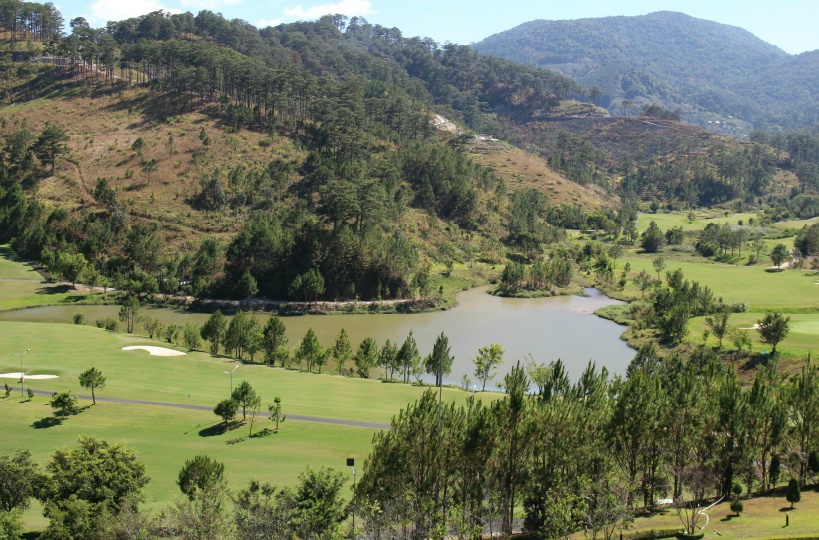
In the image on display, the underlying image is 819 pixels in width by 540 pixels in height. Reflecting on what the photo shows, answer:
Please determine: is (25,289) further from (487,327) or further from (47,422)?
(487,327)

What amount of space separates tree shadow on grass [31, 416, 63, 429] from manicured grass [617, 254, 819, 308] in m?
73.7

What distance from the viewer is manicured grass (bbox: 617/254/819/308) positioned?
82.8m

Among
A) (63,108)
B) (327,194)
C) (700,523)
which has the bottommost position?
(700,523)

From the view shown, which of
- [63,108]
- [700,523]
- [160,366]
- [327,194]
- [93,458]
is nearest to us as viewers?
[700,523]

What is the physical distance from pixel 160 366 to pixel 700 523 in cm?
4173

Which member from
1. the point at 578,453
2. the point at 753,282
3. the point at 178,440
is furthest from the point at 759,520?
the point at 753,282

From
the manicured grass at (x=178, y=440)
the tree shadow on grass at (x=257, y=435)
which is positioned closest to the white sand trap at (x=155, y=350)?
the manicured grass at (x=178, y=440)

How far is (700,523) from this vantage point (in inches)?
1035

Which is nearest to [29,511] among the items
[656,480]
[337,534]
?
[337,534]

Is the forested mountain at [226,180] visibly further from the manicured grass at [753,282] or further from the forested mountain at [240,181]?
the manicured grass at [753,282]

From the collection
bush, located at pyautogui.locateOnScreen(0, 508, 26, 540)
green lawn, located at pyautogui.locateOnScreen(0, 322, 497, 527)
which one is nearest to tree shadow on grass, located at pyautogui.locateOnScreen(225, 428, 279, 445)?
green lawn, located at pyautogui.locateOnScreen(0, 322, 497, 527)

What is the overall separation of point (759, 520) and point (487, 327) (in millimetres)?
49833

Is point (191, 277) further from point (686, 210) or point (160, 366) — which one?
point (686, 210)

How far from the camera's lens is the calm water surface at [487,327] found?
209 feet
